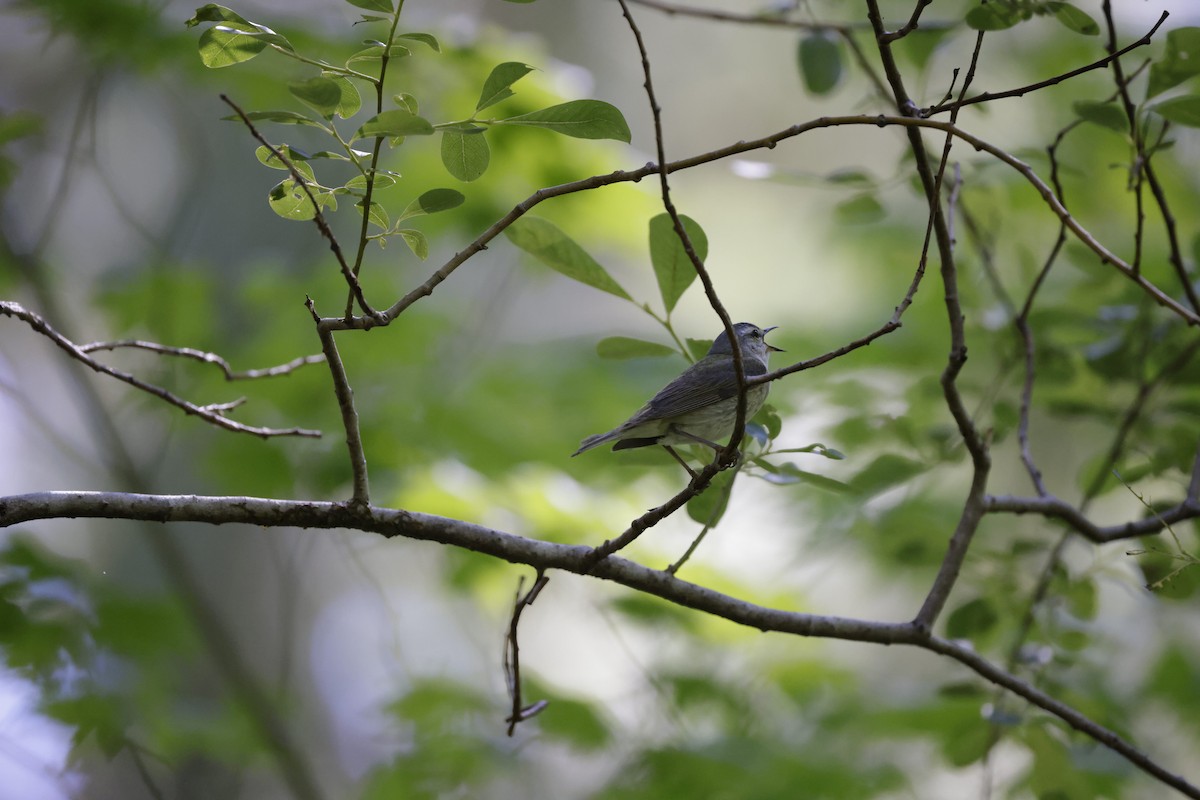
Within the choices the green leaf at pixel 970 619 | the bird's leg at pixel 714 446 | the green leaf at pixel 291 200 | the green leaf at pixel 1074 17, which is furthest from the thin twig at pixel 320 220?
the green leaf at pixel 970 619

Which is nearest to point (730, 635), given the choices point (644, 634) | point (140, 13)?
point (644, 634)

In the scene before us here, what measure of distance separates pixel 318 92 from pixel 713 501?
132 centimetres

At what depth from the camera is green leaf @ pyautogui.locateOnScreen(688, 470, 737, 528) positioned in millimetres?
2260

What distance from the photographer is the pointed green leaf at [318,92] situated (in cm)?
148

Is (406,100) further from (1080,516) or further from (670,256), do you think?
(1080,516)

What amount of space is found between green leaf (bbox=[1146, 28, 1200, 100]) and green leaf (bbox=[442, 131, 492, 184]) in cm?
182

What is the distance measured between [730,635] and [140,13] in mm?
3843

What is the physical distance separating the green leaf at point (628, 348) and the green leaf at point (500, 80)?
27.0 inches

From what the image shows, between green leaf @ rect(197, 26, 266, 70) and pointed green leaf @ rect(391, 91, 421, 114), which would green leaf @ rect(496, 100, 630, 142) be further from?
green leaf @ rect(197, 26, 266, 70)

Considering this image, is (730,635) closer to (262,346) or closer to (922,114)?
(262,346)

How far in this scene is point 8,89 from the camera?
6285 mm

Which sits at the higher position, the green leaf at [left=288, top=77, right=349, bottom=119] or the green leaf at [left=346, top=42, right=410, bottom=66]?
the green leaf at [left=346, top=42, right=410, bottom=66]

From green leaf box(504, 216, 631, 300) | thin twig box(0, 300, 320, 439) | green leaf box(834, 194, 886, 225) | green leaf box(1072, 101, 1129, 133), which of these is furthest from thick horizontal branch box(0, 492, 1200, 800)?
green leaf box(1072, 101, 1129, 133)

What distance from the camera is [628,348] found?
2264 millimetres
